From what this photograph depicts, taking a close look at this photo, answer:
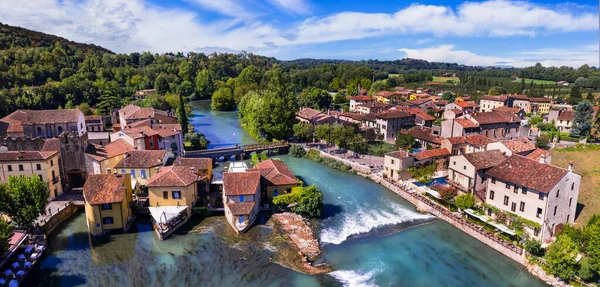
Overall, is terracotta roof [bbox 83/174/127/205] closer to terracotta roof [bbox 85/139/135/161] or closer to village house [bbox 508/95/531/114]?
terracotta roof [bbox 85/139/135/161]

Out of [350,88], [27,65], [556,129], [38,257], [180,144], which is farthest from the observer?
[350,88]

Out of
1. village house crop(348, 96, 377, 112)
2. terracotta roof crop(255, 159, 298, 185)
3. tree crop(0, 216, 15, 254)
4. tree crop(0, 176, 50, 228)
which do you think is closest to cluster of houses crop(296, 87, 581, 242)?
terracotta roof crop(255, 159, 298, 185)

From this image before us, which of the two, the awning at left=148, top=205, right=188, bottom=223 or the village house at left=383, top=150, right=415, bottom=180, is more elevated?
the village house at left=383, top=150, right=415, bottom=180

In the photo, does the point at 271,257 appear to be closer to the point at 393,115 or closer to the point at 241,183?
the point at 241,183

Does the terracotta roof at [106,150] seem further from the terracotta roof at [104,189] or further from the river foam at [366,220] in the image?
the river foam at [366,220]

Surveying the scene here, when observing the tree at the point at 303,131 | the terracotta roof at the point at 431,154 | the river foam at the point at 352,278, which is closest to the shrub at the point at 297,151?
the tree at the point at 303,131

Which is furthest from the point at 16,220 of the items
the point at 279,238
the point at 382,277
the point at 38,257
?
the point at 382,277

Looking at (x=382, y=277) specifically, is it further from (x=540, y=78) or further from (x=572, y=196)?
(x=540, y=78)
